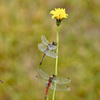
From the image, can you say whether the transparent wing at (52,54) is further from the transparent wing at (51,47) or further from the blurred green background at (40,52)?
the blurred green background at (40,52)

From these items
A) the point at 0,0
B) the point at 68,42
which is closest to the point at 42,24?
the point at 68,42

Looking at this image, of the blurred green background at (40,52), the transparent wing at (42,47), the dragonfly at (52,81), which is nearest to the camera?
the dragonfly at (52,81)

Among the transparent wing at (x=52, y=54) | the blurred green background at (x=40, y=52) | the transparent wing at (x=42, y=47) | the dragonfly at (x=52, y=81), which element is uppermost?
the blurred green background at (x=40, y=52)

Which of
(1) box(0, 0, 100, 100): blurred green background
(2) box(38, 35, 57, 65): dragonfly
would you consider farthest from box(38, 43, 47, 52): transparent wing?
(1) box(0, 0, 100, 100): blurred green background

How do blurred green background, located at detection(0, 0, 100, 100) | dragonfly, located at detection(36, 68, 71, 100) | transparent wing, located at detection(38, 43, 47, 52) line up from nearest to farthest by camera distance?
1. dragonfly, located at detection(36, 68, 71, 100)
2. transparent wing, located at detection(38, 43, 47, 52)
3. blurred green background, located at detection(0, 0, 100, 100)

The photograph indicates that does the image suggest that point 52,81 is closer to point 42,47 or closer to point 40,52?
point 42,47

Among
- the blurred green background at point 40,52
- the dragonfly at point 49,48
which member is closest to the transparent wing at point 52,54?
the dragonfly at point 49,48

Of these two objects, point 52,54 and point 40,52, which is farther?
point 40,52

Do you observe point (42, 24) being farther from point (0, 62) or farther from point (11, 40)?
point (0, 62)

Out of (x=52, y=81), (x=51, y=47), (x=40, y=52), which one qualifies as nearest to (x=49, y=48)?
(x=51, y=47)

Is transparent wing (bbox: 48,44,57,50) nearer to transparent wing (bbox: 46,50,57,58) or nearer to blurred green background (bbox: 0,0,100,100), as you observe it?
transparent wing (bbox: 46,50,57,58)
